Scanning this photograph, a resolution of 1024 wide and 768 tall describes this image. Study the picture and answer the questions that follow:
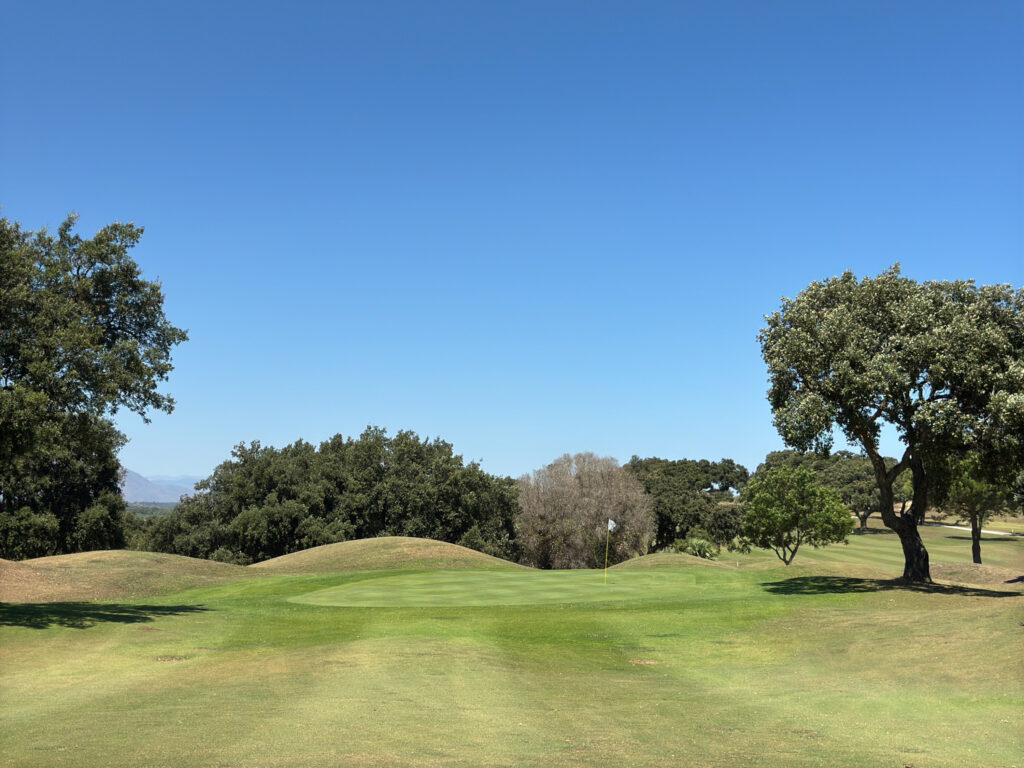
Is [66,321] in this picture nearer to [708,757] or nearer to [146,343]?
[146,343]

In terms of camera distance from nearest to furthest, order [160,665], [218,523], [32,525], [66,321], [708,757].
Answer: [708,757] < [160,665] < [66,321] < [32,525] < [218,523]

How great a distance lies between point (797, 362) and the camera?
98.7 feet

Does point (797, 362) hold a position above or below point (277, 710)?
above

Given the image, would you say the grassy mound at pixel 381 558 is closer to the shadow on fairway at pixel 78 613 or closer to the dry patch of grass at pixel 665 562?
the dry patch of grass at pixel 665 562

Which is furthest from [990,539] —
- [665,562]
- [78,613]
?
[78,613]

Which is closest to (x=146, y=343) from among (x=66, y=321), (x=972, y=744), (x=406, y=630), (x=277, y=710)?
(x=66, y=321)

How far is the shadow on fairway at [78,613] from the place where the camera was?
881 inches

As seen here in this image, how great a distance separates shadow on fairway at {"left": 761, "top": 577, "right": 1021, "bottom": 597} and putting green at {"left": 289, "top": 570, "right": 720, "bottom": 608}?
12.4 ft

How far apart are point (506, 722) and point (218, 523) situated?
66.0 metres

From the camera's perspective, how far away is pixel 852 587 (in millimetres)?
30359

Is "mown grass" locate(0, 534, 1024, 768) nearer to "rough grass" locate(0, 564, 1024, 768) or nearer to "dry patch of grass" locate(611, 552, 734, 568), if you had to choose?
"rough grass" locate(0, 564, 1024, 768)

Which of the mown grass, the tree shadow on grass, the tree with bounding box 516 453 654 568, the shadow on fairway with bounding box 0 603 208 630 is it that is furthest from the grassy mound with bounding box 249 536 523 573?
the tree shadow on grass

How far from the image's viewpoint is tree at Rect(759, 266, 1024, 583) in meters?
26.5

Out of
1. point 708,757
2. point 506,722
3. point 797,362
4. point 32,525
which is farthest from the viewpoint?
point 32,525
